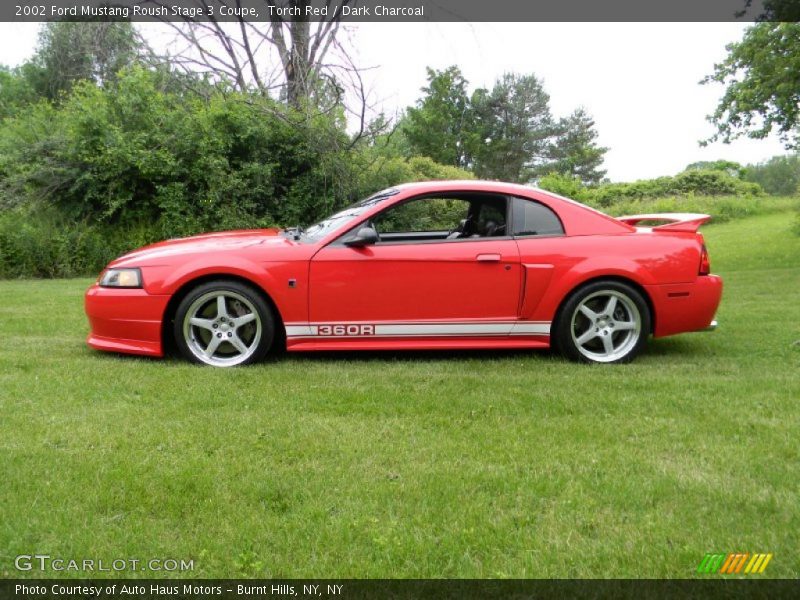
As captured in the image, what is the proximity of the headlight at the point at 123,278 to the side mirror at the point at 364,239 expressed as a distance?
158 cm

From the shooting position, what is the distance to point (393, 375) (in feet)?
14.9

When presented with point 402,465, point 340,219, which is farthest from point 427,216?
point 402,465

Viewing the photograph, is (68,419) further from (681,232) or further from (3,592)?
(681,232)

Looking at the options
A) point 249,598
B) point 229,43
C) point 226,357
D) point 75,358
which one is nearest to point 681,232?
point 226,357

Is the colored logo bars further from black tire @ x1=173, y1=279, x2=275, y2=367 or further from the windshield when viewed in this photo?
the windshield

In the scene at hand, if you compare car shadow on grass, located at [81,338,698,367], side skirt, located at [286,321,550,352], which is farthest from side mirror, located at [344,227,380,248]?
car shadow on grass, located at [81,338,698,367]

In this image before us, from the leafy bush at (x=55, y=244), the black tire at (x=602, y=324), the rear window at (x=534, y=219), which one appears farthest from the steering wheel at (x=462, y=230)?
the leafy bush at (x=55, y=244)

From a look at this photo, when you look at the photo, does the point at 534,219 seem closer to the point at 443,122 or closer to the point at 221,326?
the point at 221,326

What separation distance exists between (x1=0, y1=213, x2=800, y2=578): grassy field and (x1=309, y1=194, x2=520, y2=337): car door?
0.32 m

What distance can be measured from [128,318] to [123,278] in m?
0.31

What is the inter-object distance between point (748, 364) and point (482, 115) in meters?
42.1

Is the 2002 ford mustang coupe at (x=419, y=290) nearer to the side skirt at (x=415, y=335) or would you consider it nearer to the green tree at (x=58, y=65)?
the side skirt at (x=415, y=335)

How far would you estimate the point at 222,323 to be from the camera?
484cm

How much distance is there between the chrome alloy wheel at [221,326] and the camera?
15.8ft
